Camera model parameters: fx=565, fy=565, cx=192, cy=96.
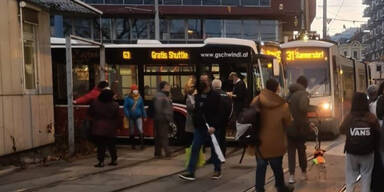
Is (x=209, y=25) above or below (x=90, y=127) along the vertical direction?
above

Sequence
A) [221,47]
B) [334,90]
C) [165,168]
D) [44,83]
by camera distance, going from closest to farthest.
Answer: [165,168]
[44,83]
[221,47]
[334,90]

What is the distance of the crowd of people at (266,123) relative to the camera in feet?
24.3

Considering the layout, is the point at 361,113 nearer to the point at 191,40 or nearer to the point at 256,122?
the point at 256,122

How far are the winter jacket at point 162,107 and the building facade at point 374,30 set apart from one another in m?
124

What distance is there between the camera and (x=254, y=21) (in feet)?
139

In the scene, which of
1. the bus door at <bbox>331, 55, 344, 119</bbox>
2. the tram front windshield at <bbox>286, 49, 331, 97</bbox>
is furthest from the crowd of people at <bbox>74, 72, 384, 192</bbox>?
the bus door at <bbox>331, 55, 344, 119</bbox>

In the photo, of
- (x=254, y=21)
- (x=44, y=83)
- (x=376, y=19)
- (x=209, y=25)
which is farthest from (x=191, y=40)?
(x=376, y=19)

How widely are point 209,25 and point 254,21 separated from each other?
339 cm

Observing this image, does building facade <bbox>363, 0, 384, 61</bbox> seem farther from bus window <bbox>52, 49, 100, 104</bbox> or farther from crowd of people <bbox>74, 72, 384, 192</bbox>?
crowd of people <bbox>74, 72, 384, 192</bbox>

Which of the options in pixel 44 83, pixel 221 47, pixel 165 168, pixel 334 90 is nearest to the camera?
pixel 165 168

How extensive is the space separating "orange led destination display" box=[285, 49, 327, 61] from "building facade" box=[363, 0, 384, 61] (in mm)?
116059

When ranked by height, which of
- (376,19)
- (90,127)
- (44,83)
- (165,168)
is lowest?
(165,168)

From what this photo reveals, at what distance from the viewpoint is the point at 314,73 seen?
63.0 ft

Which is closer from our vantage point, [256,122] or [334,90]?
[256,122]
